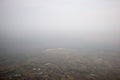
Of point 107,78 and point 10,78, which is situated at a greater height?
point 10,78

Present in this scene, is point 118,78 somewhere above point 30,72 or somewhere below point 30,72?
below

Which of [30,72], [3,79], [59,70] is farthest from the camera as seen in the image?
[59,70]

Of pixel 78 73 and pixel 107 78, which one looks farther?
pixel 78 73

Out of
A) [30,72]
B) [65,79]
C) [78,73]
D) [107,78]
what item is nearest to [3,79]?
[30,72]

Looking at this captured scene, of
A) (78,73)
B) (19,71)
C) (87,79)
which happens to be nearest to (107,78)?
(87,79)

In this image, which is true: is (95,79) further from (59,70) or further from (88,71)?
(59,70)

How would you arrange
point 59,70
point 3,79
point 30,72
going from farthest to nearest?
point 59,70 < point 30,72 < point 3,79

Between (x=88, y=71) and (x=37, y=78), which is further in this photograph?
(x=88, y=71)

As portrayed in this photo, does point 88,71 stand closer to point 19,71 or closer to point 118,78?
point 118,78
